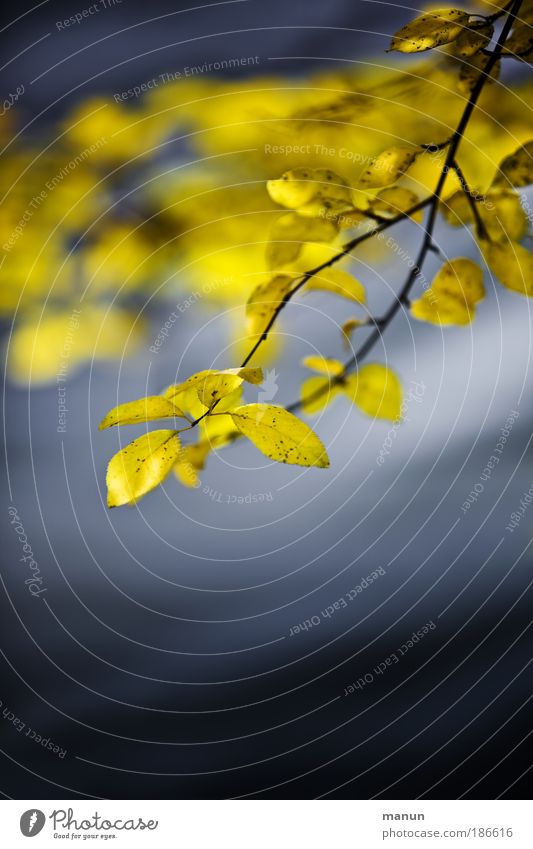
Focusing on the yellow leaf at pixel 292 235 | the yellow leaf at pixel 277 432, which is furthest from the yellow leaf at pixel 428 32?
the yellow leaf at pixel 277 432

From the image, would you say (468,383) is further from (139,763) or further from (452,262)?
(139,763)

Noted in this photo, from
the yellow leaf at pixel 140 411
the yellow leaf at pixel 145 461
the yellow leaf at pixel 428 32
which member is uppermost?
the yellow leaf at pixel 428 32

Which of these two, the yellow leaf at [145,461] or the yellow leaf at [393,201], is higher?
the yellow leaf at [393,201]

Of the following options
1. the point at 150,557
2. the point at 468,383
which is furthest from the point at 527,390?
the point at 150,557

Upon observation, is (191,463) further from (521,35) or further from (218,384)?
(521,35)
